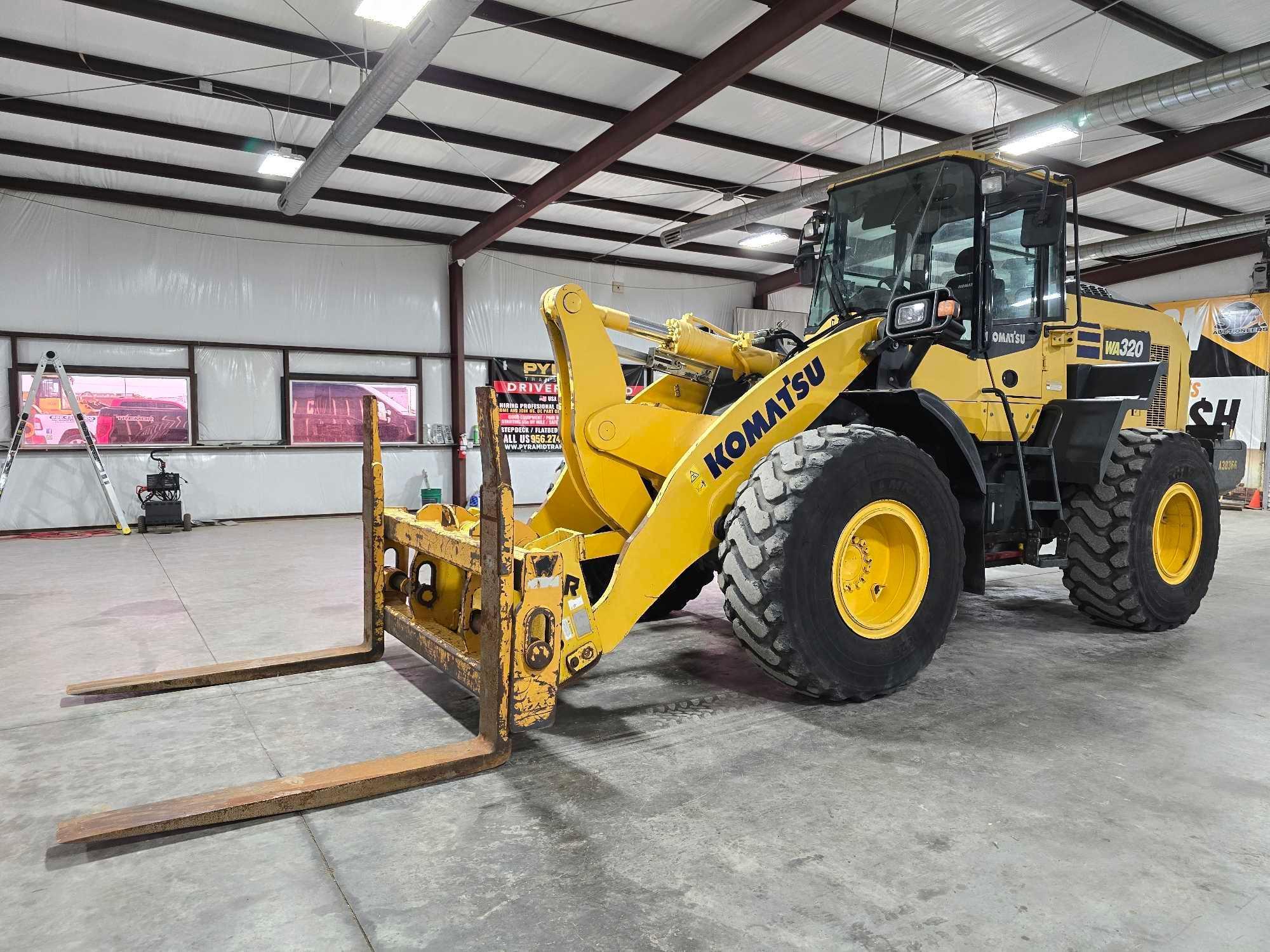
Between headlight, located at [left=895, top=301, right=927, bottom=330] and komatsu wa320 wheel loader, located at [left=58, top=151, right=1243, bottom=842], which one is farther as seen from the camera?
headlight, located at [left=895, top=301, right=927, bottom=330]

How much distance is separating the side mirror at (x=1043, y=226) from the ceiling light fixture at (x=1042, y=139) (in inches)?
220

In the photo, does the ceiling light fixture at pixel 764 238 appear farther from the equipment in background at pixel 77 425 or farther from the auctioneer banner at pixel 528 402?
the equipment in background at pixel 77 425

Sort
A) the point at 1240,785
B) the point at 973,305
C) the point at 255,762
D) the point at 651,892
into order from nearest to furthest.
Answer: the point at 651,892 < the point at 1240,785 < the point at 255,762 < the point at 973,305

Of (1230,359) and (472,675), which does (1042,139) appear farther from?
(1230,359)

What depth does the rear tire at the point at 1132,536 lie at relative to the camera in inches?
194

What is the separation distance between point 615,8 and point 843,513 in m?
6.12

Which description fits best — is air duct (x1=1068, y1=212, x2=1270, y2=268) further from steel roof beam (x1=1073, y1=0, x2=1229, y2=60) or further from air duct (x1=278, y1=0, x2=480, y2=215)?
air duct (x1=278, y1=0, x2=480, y2=215)

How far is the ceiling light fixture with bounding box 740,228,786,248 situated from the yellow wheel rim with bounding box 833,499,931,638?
415 inches

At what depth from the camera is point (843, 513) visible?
3514 millimetres

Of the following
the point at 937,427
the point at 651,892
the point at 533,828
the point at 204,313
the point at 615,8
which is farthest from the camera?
the point at 204,313

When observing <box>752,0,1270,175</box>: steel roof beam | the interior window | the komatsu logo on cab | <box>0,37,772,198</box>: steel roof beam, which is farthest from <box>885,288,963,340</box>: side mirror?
<box>0,37,772,198</box>: steel roof beam

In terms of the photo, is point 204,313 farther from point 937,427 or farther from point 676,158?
point 937,427

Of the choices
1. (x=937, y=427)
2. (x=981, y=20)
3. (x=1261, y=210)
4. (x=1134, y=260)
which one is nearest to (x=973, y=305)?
(x=937, y=427)

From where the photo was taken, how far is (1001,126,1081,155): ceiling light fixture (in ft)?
28.9
